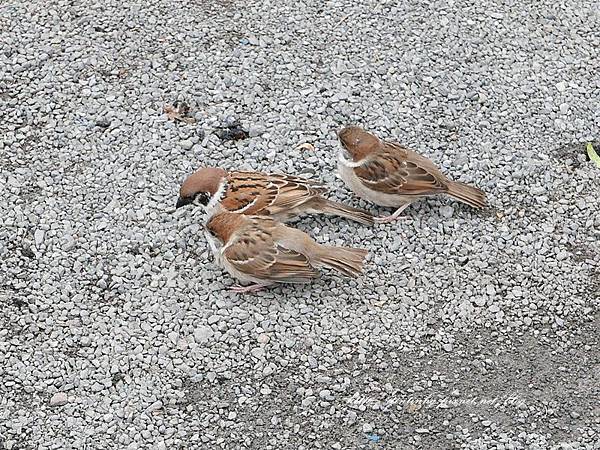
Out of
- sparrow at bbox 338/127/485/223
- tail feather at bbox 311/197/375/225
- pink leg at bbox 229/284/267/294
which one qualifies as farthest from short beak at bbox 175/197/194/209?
sparrow at bbox 338/127/485/223

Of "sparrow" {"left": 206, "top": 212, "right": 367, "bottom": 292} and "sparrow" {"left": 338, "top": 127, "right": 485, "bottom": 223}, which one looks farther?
"sparrow" {"left": 338, "top": 127, "right": 485, "bottom": 223}

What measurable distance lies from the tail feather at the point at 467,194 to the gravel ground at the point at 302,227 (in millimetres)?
121

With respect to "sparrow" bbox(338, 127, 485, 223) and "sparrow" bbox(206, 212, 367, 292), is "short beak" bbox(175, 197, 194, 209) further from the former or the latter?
"sparrow" bbox(338, 127, 485, 223)

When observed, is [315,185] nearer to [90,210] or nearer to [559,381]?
[90,210]

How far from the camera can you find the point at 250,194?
750cm

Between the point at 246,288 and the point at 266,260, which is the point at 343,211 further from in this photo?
the point at 246,288

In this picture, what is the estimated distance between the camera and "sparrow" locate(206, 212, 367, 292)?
7121mm

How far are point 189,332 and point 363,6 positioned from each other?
12.8 feet

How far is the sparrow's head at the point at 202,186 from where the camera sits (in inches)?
292

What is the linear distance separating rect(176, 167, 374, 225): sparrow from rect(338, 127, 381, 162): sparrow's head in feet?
1.27

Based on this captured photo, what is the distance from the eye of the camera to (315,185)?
25.6 feet

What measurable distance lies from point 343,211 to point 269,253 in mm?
776

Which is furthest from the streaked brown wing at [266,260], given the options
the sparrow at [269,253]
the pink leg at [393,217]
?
the pink leg at [393,217]

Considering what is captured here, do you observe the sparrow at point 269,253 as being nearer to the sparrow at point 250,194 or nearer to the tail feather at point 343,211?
the sparrow at point 250,194
